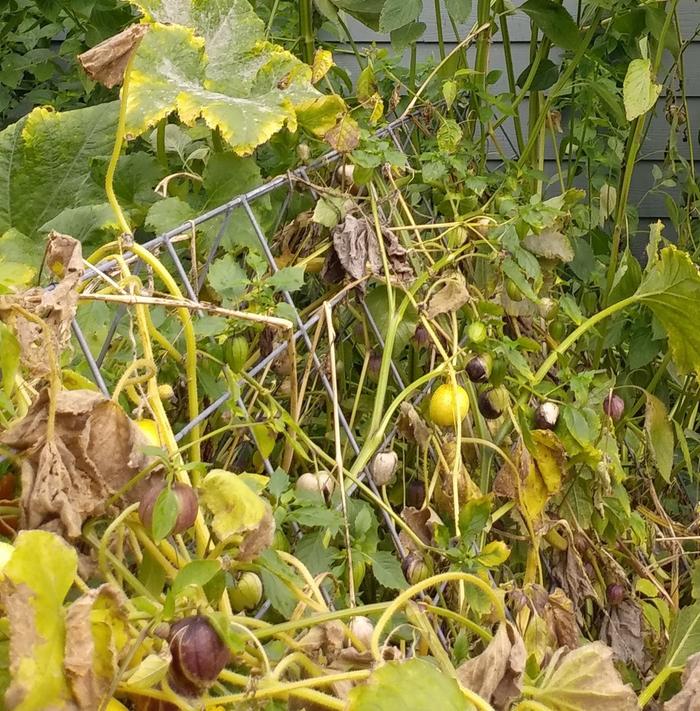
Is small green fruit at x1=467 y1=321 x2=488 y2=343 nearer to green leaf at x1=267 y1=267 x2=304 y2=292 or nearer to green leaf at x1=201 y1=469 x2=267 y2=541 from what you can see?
green leaf at x1=267 y1=267 x2=304 y2=292

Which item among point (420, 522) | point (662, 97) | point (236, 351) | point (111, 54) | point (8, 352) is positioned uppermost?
point (111, 54)

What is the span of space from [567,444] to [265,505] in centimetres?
51

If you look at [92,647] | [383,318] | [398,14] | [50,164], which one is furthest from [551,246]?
[92,647]

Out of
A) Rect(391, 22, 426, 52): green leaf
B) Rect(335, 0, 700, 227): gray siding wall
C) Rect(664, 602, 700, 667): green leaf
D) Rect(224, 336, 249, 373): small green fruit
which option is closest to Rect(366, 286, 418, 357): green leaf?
Rect(224, 336, 249, 373): small green fruit

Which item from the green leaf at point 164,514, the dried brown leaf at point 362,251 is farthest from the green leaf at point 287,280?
the green leaf at point 164,514

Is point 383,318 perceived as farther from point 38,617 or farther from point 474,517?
point 38,617

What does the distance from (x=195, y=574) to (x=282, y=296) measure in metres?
0.51

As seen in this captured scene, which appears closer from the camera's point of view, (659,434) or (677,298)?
(677,298)

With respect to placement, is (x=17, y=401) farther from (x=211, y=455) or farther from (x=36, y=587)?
(x=211, y=455)

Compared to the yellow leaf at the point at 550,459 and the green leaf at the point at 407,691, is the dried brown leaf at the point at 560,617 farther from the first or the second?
the green leaf at the point at 407,691

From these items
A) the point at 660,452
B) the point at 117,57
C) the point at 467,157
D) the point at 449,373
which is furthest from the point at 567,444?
the point at 117,57

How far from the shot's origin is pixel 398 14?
118 centimetres

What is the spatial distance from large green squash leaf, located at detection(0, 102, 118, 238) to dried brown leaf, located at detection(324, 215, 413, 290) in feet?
1.04

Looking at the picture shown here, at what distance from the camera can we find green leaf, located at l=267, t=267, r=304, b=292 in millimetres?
710
